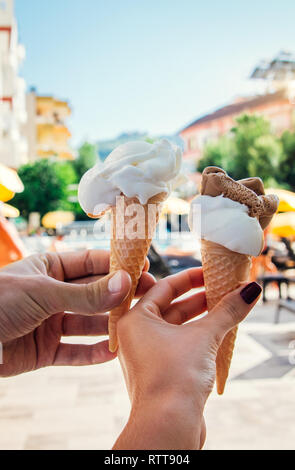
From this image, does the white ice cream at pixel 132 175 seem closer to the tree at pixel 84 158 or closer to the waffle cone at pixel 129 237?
the waffle cone at pixel 129 237

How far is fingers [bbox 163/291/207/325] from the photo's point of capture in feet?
4.57

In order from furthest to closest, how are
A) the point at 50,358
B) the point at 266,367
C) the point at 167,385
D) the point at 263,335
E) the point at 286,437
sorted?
the point at 263,335 < the point at 266,367 < the point at 286,437 < the point at 50,358 < the point at 167,385

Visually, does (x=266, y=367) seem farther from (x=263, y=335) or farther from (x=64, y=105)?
(x=64, y=105)

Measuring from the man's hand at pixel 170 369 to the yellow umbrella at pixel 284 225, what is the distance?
530 centimetres

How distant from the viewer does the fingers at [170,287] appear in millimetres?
1225

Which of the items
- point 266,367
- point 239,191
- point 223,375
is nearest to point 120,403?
point 266,367

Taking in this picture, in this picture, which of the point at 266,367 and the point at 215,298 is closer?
the point at 215,298

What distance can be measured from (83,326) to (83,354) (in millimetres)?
127

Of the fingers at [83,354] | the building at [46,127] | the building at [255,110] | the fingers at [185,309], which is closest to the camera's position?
the fingers at [185,309]

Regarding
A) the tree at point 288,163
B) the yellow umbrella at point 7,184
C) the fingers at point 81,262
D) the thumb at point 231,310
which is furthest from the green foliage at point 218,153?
the thumb at point 231,310

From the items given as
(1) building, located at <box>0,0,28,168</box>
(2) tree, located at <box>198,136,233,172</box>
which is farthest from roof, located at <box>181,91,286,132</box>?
(1) building, located at <box>0,0,28,168</box>

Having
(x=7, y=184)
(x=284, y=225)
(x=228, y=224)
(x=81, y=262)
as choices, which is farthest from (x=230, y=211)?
(x=284, y=225)
